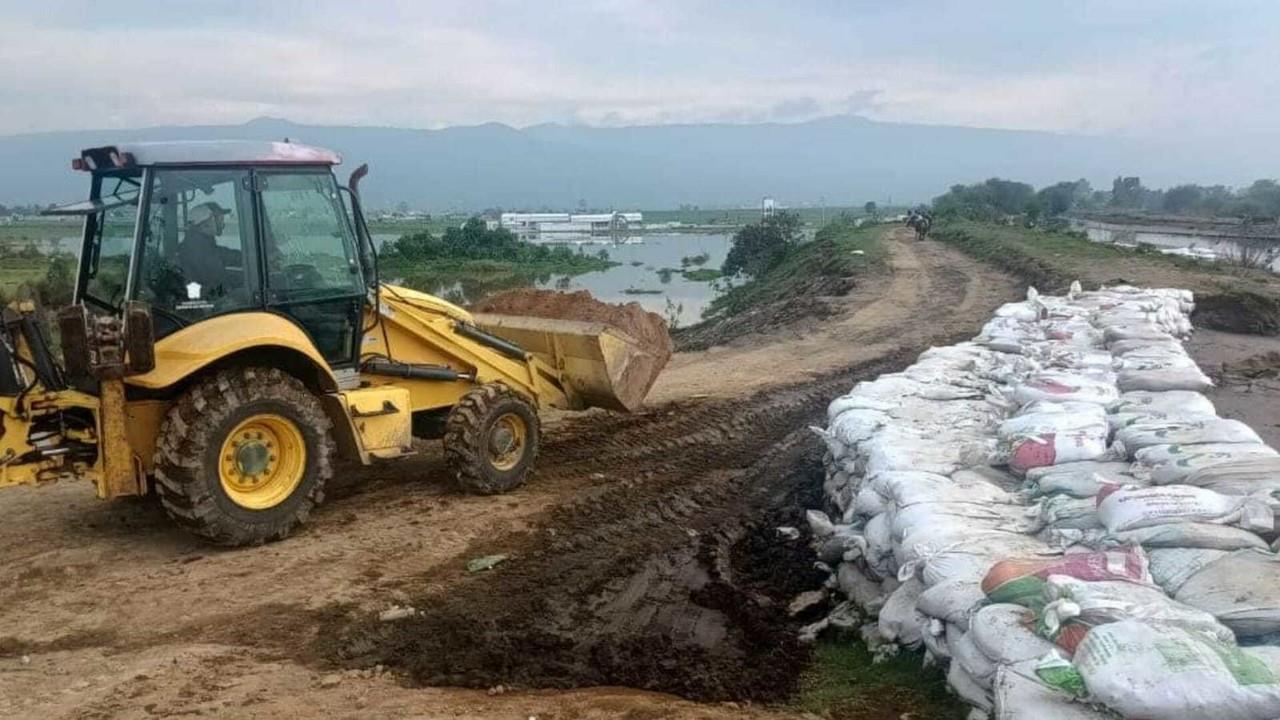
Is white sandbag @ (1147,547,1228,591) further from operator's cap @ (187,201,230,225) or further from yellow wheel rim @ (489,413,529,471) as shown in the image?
operator's cap @ (187,201,230,225)

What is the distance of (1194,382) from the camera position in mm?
6988

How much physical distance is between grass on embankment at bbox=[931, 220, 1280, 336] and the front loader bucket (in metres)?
9.28

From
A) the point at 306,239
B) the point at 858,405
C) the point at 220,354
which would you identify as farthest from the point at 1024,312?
the point at 220,354

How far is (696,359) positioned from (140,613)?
7796mm

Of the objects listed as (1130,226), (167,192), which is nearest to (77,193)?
(167,192)

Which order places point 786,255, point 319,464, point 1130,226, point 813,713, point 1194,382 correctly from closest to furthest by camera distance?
point 813,713 → point 319,464 → point 1194,382 → point 786,255 → point 1130,226

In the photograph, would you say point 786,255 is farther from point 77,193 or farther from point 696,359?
point 77,193

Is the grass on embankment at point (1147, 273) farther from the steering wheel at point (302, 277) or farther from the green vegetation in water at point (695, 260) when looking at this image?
the green vegetation in water at point (695, 260)

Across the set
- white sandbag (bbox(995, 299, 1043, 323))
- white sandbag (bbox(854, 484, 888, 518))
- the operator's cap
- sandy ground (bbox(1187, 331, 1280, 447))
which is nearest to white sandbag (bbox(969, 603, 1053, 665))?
white sandbag (bbox(854, 484, 888, 518))

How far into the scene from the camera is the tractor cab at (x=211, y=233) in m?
5.23

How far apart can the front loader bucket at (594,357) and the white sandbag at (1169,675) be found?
402 cm

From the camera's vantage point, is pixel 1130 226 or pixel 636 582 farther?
pixel 1130 226

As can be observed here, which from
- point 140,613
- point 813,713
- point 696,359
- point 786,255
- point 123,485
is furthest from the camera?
point 786,255

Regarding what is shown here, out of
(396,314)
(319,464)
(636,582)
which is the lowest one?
(636,582)
